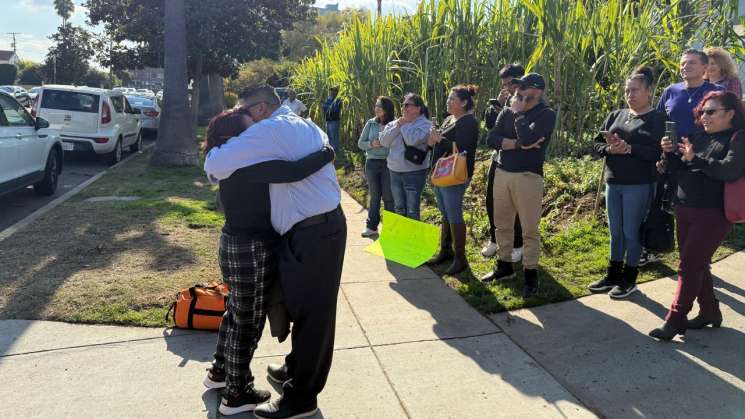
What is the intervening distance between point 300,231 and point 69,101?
11340 millimetres

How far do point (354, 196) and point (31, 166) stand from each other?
463 cm

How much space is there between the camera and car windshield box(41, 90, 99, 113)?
12273mm

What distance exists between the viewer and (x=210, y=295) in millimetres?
4121

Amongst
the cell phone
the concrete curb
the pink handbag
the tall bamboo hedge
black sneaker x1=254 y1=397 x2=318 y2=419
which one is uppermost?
the tall bamboo hedge

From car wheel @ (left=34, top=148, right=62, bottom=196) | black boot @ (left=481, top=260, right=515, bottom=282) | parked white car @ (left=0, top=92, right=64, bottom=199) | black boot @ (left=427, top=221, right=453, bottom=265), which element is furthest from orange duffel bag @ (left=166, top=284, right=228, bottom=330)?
car wheel @ (left=34, top=148, right=62, bottom=196)

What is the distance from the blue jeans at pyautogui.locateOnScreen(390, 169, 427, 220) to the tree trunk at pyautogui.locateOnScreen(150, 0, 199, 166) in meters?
7.91

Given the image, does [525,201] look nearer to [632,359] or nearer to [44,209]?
[632,359]

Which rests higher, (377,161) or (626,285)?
(377,161)

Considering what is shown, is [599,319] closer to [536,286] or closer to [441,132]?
[536,286]

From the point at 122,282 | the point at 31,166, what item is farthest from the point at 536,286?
the point at 31,166

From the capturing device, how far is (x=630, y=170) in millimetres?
4473

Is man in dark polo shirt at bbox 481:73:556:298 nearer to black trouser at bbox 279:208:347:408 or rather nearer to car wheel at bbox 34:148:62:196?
black trouser at bbox 279:208:347:408

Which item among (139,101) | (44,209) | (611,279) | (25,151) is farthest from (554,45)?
(139,101)

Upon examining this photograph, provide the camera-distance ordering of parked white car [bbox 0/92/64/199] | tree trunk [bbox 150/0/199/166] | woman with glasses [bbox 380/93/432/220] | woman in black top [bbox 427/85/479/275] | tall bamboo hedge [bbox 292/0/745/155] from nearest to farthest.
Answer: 1. woman in black top [bbox 427/85/479/275]
2. woman with glasses [bbox 380/93/432/220]
3. tall bamboo hedge [bbox 292/0/745/155]
4. parked white car [bbox 0/92/64/199]
5. tree trunk [bbox 150/0/199/166]
